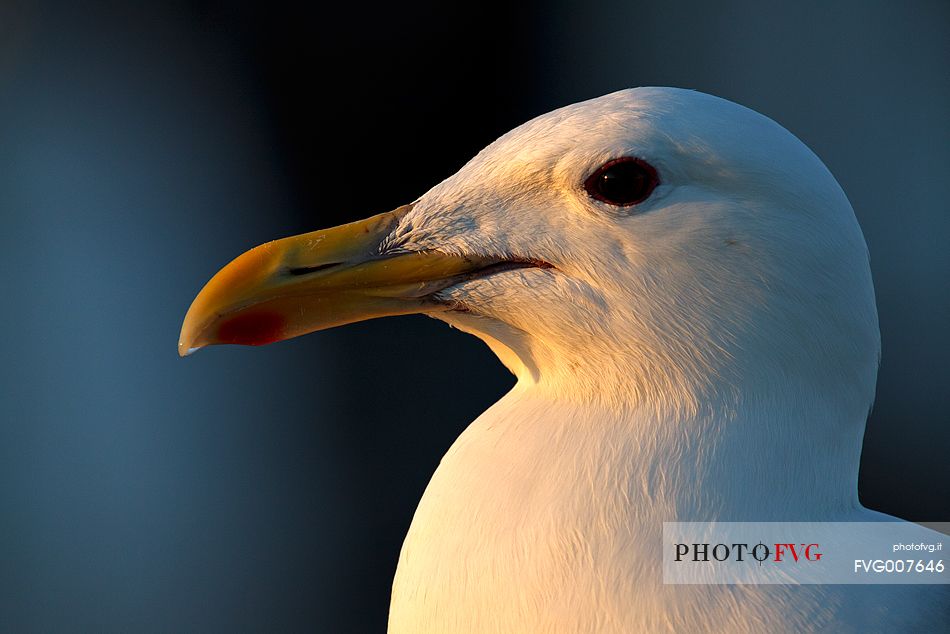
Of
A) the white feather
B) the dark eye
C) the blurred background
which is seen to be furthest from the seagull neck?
the blurred background

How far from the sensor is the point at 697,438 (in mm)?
539

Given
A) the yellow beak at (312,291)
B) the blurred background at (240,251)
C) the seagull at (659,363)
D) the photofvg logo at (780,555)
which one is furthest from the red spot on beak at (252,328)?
the blurred background at (240,251)

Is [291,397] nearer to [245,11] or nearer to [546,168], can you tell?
[245,11]

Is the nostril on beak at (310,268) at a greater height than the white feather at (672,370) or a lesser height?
greater

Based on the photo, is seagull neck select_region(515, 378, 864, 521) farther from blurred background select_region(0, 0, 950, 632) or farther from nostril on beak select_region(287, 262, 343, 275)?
blurred background select_region(0, 0, 950, 632)

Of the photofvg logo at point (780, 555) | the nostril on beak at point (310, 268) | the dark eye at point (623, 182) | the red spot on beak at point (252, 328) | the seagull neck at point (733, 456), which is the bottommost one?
the photofvg logo at point (780, 555)

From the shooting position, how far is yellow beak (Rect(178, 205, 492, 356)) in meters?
0.59

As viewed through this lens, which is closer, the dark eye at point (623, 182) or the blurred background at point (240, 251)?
the dark eye at point (623, 182)

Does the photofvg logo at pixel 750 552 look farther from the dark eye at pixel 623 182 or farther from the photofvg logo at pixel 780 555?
the dark eye at pixel 623 182

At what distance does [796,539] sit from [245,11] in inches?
62.4

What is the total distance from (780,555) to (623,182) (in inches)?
9.0

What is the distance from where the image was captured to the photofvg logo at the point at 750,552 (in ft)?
1.69

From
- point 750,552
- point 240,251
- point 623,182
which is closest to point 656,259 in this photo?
point 623,182

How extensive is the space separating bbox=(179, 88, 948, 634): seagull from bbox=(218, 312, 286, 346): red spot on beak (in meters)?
0.12
